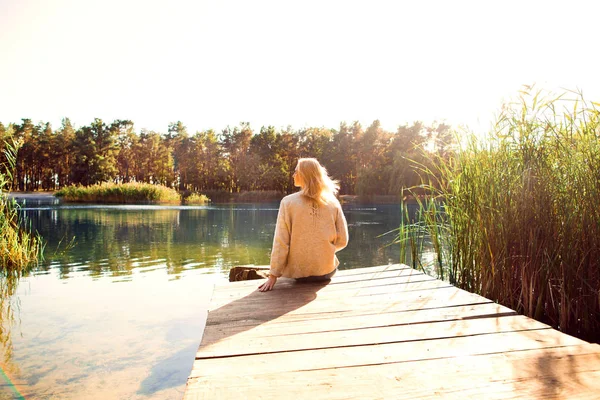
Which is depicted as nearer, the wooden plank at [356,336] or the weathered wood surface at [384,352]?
the weathered wood surface at [384,352]

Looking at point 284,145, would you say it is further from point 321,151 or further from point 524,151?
point 524,151

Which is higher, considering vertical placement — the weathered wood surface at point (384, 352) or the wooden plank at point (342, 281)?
the weathered wood surface at point (384, 352)

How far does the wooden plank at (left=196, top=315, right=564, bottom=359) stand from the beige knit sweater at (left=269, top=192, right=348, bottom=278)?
0.81 m

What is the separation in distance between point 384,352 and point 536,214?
1.43 metres

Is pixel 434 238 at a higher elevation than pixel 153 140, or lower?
lower

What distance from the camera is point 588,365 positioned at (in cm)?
129

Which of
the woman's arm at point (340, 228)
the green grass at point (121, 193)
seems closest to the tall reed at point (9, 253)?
the woman's arm at point (340, 228)

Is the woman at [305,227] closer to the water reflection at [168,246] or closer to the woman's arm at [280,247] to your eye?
the woman's arm at [280,247]

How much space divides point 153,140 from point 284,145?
35.1ft

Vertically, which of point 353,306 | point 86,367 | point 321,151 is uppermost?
point 321,151

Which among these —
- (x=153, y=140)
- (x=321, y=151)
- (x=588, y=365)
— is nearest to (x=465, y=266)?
(x=588, y=365)

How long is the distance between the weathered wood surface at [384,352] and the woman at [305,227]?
299 millimetres

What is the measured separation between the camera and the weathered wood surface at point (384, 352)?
1187 mm

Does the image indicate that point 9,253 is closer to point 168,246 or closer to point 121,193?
point 168,246
